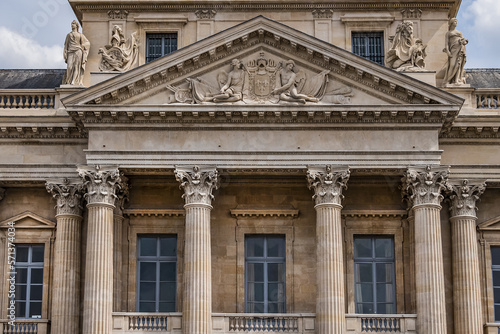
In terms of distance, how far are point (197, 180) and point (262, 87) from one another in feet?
13.0

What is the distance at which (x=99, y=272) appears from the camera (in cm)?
3697

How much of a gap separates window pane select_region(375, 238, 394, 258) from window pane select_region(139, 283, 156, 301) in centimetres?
806

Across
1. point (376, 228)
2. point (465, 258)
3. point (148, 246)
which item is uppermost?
point (376, 228)

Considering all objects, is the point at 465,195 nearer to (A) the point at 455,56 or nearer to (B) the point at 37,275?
(A) the point at 455,56

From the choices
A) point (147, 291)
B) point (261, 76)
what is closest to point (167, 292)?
point (147, 291)

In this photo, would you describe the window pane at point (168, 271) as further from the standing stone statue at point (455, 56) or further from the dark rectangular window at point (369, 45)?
the standing stone statue at point (455, 56)

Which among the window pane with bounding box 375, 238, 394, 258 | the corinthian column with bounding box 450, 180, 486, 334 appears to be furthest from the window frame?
the corinthian column with bounding box 450, 180, 486, 334

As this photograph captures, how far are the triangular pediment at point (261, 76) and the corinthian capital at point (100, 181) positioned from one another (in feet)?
7.35

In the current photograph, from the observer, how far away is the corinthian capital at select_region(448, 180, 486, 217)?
39.2m

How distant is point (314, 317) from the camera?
123ft

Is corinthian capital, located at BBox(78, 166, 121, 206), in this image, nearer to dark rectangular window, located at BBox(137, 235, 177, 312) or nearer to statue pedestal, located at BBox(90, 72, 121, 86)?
dark rectangular window, located at BBox(137, 235, 177, 312)

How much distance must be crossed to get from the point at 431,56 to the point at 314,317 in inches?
466

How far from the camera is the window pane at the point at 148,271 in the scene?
4006cm

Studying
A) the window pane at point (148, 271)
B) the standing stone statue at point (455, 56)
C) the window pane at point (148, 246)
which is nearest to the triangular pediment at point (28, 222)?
the window pane at point (148, 246)
